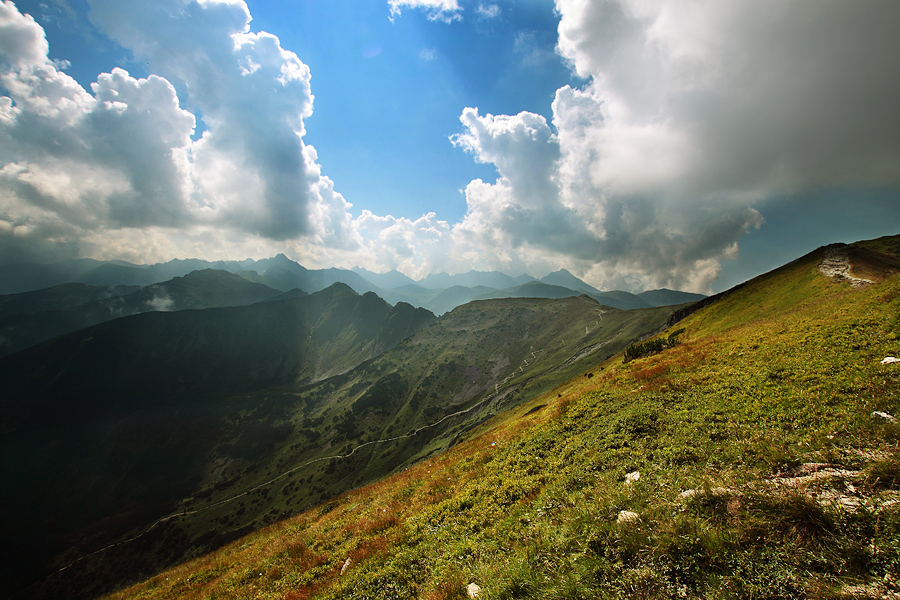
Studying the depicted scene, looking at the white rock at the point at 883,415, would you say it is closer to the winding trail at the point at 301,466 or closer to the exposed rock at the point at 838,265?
the exposed rock at the point at 838,265

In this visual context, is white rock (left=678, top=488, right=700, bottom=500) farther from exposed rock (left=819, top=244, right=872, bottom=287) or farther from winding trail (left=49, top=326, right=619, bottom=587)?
winding trail (left=49, top=326, right=619, bottom=587)

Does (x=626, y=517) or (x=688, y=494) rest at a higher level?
(x=688, y=494)

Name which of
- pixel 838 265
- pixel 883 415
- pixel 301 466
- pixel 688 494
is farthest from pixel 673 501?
pixel 301 466

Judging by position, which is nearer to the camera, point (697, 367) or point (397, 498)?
point (397, 498)

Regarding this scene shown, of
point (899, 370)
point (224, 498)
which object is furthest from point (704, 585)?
point (224, 498)

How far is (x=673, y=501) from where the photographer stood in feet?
22.4

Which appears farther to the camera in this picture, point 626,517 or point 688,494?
point 688,494

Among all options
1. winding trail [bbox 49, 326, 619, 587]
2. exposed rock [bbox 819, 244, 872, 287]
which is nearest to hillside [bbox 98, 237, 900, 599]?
exposed rock [bbox 819, 244, 872, 287]

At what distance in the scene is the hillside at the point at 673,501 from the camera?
4.88m

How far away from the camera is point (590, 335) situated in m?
177

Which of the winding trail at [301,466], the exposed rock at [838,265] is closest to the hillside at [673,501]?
the exposed rock at [838,265]

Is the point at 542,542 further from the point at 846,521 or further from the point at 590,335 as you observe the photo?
the point at 590,335

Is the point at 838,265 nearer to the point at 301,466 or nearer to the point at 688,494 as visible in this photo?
the point at 688,494

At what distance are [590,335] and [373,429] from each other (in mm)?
141135
